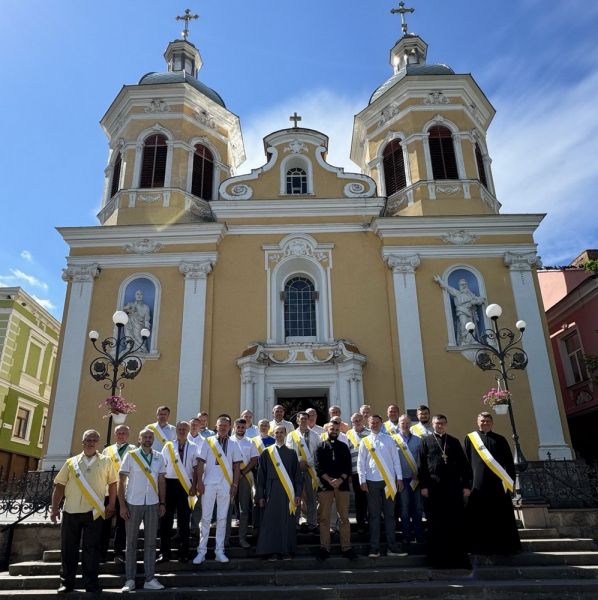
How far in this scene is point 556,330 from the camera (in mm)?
21734

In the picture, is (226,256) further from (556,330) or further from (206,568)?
(556,330)

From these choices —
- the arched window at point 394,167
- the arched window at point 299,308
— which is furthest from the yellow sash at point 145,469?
the arched window at point 394,167

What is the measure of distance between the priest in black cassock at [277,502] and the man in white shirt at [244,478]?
0.36 meters

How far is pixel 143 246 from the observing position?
17031 millimetres

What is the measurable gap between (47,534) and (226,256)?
10132 millimetres

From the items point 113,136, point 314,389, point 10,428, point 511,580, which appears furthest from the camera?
point 10,428

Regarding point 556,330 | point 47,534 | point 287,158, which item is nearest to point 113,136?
point 287,158

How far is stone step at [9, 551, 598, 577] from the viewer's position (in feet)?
24.2

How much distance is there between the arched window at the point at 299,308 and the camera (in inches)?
654

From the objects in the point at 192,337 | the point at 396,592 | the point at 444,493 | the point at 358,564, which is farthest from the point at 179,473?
the point at 192,337

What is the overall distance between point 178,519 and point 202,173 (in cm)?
1407

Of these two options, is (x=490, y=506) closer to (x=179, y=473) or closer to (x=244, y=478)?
(x=244, y=478)

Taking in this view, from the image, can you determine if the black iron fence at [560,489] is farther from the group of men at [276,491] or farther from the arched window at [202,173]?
the arched window at [202,173]

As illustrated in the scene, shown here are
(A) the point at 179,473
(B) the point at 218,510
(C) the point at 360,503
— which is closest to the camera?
(B) the point at 218,510
